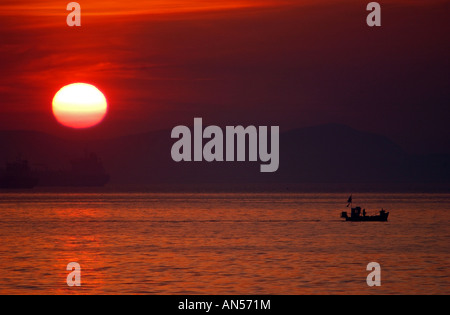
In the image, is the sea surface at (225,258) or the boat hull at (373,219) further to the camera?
the boat hull at (373,219)

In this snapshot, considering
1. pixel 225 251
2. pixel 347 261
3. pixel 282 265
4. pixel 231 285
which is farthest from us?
pixel 225 251

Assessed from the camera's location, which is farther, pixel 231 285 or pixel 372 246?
pixel 372 246

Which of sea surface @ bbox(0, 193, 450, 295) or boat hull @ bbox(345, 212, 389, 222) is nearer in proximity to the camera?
sea surface @ bbox(0, 193, 450, 295)

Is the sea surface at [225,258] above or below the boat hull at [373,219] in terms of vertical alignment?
below

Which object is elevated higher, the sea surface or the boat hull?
the boat hull

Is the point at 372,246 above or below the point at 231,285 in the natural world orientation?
above

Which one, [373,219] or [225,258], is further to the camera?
[373,219]

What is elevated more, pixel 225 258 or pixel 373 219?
pixel 373 219
